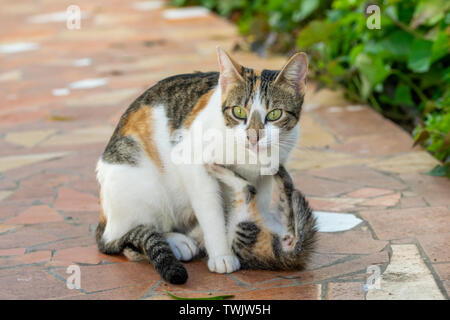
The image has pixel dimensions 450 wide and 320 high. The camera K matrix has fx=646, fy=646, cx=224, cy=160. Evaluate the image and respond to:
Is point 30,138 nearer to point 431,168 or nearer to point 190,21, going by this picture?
point 431,168

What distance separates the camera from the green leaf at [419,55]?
5.09 meters

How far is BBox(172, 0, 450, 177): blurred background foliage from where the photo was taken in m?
4.96

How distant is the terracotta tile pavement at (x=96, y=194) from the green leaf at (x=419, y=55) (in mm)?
568

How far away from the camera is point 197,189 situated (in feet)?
10.5

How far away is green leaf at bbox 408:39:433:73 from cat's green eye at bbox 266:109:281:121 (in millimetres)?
2364

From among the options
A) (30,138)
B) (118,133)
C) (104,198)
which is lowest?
(30,138)

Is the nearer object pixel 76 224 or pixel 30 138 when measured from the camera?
pixel 76 224

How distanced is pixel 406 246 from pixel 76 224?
193cm

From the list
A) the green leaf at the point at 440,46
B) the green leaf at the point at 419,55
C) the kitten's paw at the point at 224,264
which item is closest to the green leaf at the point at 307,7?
the green leaf at the point at 419,55

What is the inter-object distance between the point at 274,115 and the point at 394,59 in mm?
2874

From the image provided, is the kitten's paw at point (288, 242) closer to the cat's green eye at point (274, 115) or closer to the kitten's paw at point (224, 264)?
the kitten's paw at point (224, 264)

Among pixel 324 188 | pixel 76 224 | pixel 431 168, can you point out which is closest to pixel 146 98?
pixel 76 224

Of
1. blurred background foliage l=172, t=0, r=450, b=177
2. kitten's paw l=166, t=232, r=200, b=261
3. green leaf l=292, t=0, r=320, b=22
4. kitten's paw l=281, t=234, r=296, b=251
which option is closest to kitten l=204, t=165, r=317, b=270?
kitten's paw l=281, t=234, r=296, b=251

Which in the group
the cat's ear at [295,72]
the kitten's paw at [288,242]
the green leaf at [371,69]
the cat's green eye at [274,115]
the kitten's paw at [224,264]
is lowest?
the kitten's paw at [224,264]
